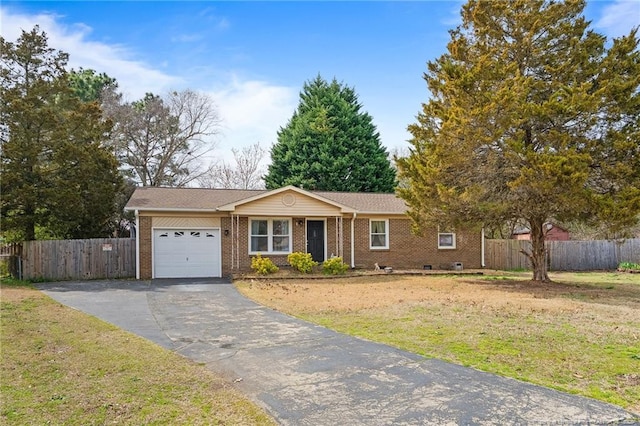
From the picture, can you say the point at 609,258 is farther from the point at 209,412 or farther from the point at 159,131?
the point at 159,131

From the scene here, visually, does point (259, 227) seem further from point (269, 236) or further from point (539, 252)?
point (539, 252)

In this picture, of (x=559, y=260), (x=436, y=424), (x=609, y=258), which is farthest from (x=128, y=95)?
(x=436, y=424)

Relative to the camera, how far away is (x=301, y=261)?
60.3 feet

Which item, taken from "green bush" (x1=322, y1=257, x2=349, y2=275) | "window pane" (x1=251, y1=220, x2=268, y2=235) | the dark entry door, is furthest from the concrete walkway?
the dark entry door

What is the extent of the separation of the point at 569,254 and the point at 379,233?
417 inches

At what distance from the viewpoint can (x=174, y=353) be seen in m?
6.86

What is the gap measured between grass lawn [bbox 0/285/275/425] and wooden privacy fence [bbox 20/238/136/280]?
1000cm

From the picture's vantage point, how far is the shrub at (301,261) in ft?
60.2

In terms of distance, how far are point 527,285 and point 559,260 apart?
10.2 meters

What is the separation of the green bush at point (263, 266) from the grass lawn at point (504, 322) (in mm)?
Result: 1290

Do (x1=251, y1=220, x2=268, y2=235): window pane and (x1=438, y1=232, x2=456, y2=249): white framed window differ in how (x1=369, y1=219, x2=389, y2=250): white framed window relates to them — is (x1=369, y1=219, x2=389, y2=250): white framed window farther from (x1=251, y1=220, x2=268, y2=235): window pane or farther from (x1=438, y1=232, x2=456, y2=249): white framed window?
(x1=251, y1=220, x2=268, y2=235): window pane

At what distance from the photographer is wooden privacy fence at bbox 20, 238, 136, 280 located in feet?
57.0

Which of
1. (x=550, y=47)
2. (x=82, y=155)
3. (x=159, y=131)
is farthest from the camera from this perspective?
(x=159, y=131)

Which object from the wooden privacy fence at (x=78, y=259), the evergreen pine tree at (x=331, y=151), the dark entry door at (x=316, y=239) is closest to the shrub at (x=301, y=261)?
the dark entry door at (x=316, y=239)
